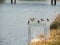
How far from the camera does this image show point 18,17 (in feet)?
3.39

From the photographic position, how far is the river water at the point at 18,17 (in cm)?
88

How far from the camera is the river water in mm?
882

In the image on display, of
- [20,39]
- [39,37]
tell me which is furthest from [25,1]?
[39,37]

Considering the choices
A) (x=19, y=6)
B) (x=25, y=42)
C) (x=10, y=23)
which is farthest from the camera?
(x=19, y=6)

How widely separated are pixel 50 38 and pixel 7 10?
53 cm

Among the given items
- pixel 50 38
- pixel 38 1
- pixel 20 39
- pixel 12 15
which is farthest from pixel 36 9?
pixel 50 38

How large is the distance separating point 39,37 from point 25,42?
13 centimetres

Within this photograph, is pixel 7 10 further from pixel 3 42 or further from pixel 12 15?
pixel 3 42

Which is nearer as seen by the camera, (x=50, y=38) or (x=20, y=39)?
(x=50, y=38)

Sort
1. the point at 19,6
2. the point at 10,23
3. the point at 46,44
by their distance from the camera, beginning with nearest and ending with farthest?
1. the point at 46,44
2. the point at 10,23
3. the point at 19,6

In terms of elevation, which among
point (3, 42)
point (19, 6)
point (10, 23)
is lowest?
point (3, 42)

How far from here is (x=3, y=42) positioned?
35.9 inches

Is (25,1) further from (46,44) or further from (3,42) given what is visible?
(46,44)

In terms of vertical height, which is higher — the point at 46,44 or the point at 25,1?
the point at 25,1
